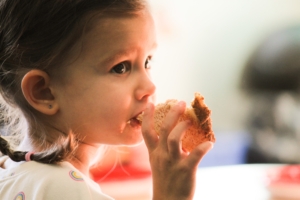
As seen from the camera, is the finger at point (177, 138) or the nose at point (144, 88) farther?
the nose at point (144, 88)

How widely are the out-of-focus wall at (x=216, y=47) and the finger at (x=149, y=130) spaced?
637 mm

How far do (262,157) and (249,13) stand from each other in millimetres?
536

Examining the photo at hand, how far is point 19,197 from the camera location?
2.55ft

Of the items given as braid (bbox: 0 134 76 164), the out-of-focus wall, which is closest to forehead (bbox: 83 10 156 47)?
braid (bbox: 0 134 76 164)

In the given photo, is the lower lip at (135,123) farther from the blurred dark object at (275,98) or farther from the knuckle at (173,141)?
the blurred dark object at (275,98)

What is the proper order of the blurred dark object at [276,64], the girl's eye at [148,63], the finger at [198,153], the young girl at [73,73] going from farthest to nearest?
the blurred dark object at [276,64], the girl's eye at [148,63], the young girl at [73,73], the finger at [198,153]

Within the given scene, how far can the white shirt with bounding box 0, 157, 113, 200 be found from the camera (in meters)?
0.75

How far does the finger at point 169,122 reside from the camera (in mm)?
760

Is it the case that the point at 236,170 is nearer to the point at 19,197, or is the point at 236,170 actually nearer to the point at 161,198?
the point at 161,198

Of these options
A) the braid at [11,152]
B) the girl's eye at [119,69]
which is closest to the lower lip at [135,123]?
the girl's eye at [119,69]

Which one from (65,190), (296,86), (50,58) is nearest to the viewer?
(65,190)

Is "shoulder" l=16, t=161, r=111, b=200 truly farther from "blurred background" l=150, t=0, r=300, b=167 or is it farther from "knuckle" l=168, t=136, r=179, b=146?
"blurred background" l=150, t=0, r=300, b=167

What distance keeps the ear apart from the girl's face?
0.07 ft

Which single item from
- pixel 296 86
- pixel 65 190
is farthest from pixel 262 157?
pixel 65 190
